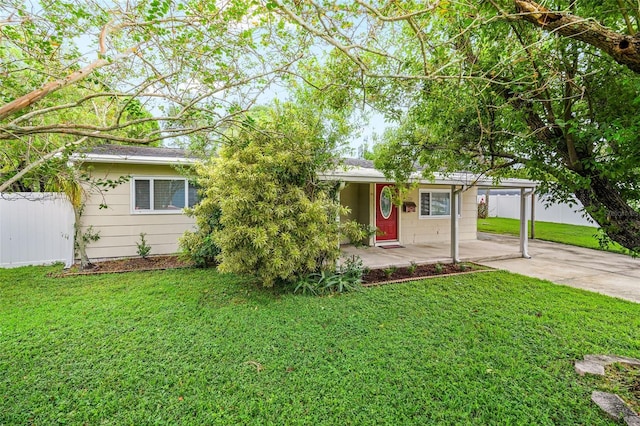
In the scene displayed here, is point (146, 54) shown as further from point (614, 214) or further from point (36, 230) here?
point (36, 230)

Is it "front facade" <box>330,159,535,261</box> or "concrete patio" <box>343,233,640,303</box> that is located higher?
"front facade" <box>330,159,535,261</box>

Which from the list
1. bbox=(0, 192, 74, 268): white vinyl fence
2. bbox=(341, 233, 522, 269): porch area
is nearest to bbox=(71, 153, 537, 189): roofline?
bbox=(0, 192, 74, 268): white vinyl fence

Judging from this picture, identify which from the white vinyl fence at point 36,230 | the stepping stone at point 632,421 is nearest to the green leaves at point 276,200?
the stepping stone at point 632,421

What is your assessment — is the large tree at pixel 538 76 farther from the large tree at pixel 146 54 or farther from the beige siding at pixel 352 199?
the beige siding at pixel 352 199

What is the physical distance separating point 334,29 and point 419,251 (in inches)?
307

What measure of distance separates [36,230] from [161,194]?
285cm

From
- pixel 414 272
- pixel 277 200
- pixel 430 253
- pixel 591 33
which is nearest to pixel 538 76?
pixel 591 33

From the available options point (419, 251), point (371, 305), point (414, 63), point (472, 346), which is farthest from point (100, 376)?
point (419, 251)

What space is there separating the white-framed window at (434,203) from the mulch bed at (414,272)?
370cm

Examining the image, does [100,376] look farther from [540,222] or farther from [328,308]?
[540,222]

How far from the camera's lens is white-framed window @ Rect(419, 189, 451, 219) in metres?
11.2

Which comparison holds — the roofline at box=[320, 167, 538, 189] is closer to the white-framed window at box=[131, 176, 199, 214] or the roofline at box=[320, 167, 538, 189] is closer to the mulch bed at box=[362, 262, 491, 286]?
the mulch bed at box=[362, 262, 491, 286]

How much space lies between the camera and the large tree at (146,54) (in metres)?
3.02

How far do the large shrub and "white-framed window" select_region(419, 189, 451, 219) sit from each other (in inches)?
260
